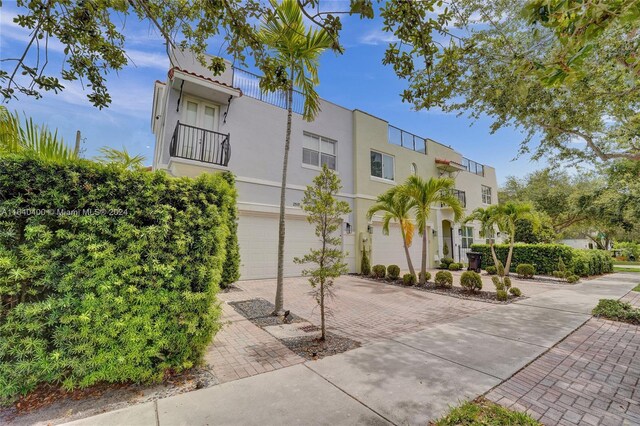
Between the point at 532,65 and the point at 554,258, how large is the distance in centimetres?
1431

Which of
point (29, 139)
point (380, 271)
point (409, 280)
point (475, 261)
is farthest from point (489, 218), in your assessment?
point (29, 139)

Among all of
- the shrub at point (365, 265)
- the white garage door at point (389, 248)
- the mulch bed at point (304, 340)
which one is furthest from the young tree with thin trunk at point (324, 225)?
the white garage door at point (389, 248)

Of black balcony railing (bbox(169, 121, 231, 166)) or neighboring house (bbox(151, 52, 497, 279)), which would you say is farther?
neighboring house (bbox(151, 52, 497, 279))

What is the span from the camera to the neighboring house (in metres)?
9.58

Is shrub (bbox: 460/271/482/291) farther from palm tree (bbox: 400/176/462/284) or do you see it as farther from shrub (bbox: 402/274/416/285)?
shrub (bbox: 402/274/416/285)

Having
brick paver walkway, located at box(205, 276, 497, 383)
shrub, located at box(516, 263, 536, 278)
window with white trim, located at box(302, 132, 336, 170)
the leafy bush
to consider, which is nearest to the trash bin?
shrub, located at box(516, 263, 536, 278)

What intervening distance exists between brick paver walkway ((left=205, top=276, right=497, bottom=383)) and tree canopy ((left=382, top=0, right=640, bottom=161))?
4.36 m

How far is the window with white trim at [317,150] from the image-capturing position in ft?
42.5

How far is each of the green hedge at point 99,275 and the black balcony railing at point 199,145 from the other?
6428mm

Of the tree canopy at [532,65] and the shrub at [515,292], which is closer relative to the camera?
the tree canopy at [532,65]

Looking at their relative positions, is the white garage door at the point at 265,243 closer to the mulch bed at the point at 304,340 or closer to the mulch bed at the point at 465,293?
the mulch bed at the point at 304,340

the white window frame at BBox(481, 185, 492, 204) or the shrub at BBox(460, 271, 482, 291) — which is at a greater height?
the white window frame at BBox(481, 185, 492, 204)

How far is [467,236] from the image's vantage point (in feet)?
68.9

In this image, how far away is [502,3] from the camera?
687 centimetres
